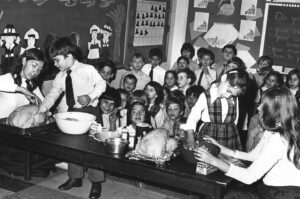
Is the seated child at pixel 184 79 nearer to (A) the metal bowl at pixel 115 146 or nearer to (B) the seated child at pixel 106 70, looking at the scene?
(B) the seated child at pixel 106 70

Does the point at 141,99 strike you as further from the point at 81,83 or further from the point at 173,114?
the point at 81,83

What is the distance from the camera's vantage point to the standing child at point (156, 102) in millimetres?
5230

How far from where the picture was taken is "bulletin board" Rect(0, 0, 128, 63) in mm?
5126

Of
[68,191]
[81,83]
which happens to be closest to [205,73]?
[81,83]

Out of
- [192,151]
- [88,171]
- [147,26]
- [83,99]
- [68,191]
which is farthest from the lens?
[147,26]

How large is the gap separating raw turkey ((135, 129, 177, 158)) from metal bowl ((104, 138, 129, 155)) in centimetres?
10

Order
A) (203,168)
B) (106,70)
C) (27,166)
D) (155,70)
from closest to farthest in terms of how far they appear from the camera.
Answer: (203,168)
(27,166)
(106,70)
(155,70)

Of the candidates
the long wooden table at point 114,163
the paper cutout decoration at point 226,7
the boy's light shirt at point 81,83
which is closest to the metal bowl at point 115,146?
the long wooden table at point 114,163

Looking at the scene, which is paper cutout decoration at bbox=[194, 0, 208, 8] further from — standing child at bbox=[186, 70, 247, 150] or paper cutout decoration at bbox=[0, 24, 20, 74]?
standing child at bbox=[186, 70, 247, 150]

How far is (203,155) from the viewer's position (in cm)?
296

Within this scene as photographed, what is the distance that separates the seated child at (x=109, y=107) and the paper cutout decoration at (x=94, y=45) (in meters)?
1.70

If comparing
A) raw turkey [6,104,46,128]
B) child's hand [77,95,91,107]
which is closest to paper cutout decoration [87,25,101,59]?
child's hand [77,95,91,107]

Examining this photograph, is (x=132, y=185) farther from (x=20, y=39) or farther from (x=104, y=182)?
(x=20, y=39)

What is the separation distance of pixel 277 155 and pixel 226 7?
575 centimetres
